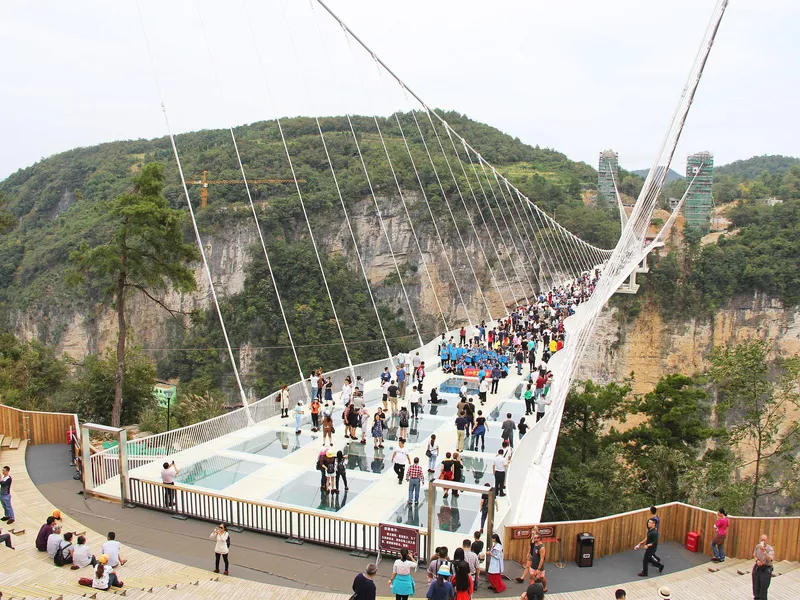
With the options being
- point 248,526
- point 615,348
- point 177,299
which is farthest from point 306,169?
point 248,526

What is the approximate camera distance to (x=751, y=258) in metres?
50.8

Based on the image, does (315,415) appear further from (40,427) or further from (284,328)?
(284,328)

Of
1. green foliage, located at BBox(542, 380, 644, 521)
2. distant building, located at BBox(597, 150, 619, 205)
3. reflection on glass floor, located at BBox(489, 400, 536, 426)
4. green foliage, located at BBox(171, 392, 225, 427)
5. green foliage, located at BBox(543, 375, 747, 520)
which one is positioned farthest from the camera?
distant building, located at BBox(597, 150, 619, 205)

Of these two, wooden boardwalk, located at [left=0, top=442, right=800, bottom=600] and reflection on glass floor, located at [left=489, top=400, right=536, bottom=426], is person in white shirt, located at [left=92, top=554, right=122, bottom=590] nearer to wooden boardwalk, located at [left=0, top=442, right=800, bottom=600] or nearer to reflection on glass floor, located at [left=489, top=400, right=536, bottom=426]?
wooden boardwalk, located at [left=0, top=442, right=800, bottom=600]

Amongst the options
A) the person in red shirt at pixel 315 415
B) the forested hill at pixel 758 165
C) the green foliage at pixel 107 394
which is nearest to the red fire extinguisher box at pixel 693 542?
the person in red shirt at pixel 315 415

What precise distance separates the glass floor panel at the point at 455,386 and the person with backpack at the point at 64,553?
9.91 metres

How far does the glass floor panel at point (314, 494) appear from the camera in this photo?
31.0ft

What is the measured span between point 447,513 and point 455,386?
794 cm

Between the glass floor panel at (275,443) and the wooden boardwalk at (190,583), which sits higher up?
the glass floor panel at (275,443)

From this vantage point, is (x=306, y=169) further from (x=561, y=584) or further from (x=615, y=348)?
(x=561, y=584)

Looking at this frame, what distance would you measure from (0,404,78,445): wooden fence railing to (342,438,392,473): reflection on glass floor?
5.41m

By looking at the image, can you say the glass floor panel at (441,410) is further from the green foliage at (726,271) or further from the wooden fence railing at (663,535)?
A: the green foliage at (726,271)

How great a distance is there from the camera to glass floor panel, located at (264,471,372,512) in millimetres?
9445

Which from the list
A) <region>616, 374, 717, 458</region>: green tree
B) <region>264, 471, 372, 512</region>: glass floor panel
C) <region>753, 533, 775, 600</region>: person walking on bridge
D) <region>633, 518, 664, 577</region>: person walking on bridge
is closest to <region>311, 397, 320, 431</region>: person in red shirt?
<region>264, 471, 372, 512</region>: glass floor panel
